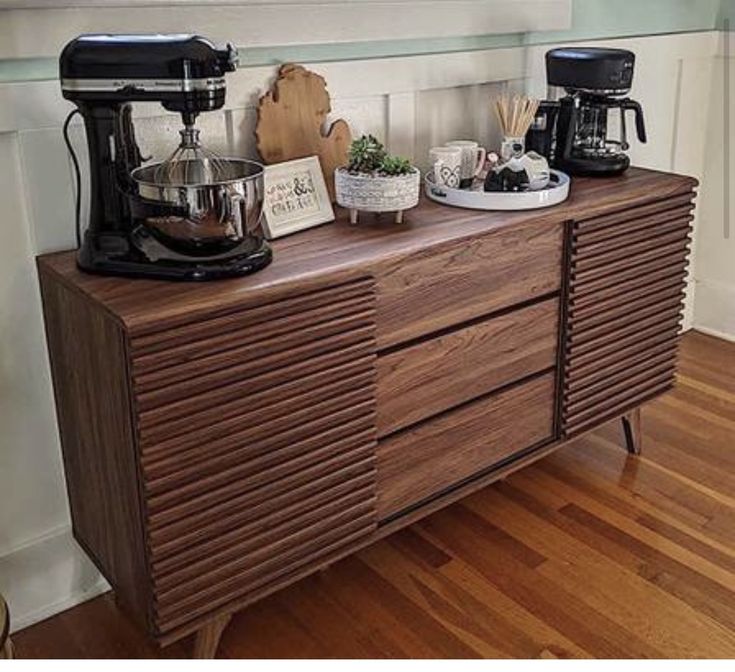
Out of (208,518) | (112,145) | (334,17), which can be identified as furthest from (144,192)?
(334,17)

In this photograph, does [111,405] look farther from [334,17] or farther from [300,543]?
[334,17]

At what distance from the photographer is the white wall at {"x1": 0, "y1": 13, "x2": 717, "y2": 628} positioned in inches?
62.8

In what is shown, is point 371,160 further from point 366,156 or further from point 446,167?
point 446,167

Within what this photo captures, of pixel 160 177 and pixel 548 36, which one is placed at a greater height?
pixel 548 36

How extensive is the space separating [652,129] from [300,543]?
1.80 m

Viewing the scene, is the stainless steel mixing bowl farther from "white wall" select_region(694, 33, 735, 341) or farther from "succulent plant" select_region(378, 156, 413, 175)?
"white wall" select_region(694, 33, 735, 341)

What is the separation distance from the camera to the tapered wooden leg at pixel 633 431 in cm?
238

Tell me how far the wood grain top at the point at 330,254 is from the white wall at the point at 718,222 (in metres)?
0.94

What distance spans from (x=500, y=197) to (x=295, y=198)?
421mm

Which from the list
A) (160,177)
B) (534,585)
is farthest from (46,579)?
(534,585)

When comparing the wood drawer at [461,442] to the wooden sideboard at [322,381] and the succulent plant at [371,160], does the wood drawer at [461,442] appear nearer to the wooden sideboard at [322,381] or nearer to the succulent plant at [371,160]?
the wooden sideboard at [322,381]

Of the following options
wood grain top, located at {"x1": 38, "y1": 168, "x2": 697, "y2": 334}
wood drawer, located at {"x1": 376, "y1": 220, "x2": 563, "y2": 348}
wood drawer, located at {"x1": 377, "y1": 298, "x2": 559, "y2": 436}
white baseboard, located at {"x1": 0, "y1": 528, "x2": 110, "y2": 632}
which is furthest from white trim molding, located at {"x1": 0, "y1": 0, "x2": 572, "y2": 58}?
white baseboard, located at {"x1": 0, "y1": 528, "x2": 110, "y2": 632}

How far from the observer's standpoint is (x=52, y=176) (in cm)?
162

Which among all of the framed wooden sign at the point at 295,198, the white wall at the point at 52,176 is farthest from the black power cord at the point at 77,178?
the framed wooden sign at the point at 295,198
